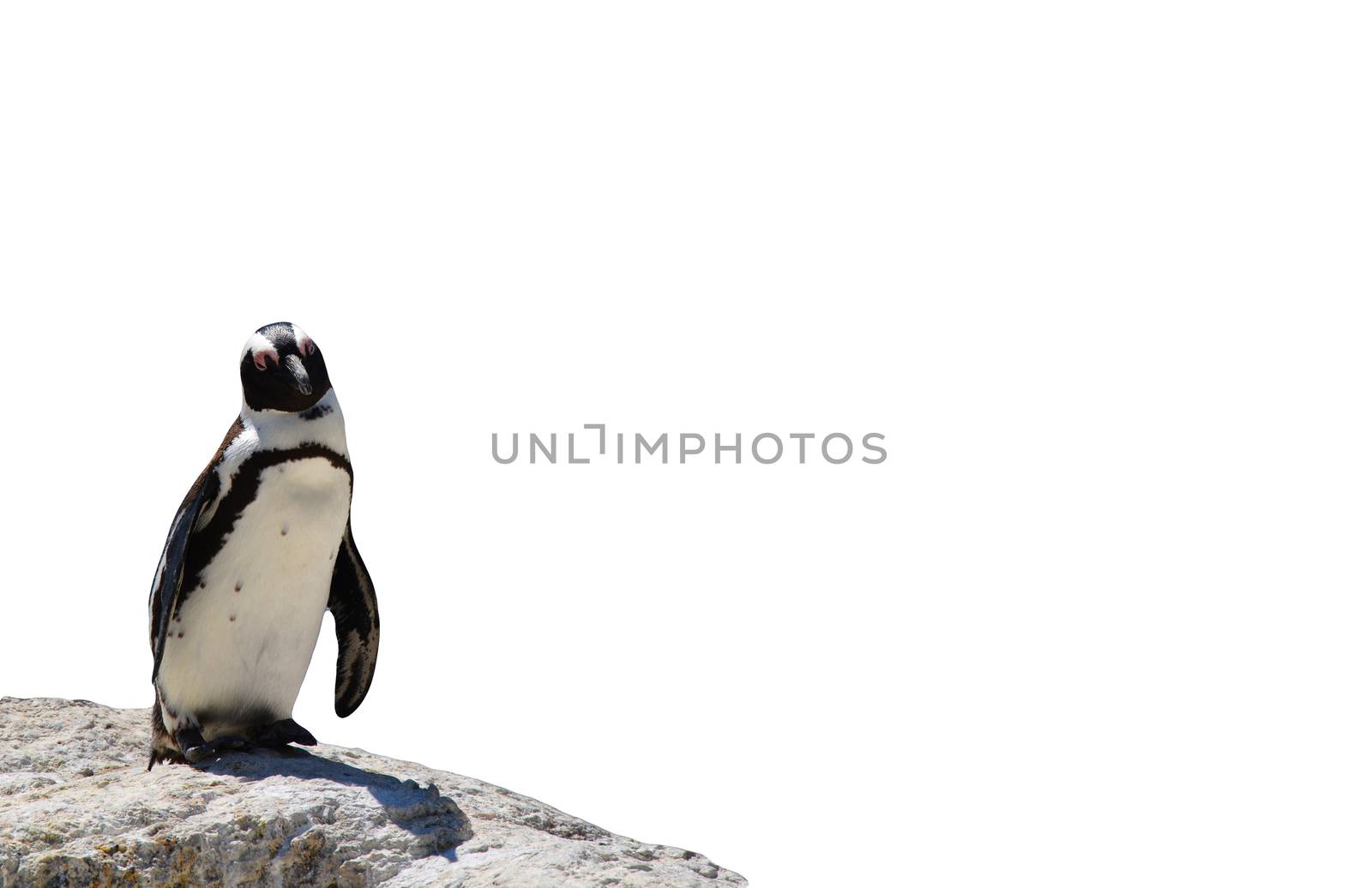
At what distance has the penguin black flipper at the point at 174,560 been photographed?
500cm

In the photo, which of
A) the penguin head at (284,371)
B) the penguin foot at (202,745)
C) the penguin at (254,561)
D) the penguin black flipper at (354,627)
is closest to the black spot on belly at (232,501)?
the penguin at (254,561)

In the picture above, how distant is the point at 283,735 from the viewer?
5191 mm

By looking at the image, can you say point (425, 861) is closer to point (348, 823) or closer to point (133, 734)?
point (348, 823)

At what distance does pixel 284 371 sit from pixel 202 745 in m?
1.17

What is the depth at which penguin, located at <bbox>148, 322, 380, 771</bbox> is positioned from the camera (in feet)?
16.4

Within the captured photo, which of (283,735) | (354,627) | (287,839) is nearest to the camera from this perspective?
(287,839)

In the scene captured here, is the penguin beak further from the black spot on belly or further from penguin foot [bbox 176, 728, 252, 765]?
penguin foot [bbox 176, 728, 252, 765]

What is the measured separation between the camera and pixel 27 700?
609 cm

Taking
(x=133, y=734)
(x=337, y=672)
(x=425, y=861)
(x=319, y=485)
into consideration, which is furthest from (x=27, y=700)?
(x=425, y=861)

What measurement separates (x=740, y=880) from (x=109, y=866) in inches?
68.2

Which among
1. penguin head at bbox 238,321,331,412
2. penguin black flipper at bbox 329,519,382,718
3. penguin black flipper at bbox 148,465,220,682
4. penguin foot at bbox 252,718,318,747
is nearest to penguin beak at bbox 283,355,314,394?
penguin head at bbox 238,321,331,412

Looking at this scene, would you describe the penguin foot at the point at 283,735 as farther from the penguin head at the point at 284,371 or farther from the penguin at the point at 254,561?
the penguin head at the point at 284,371

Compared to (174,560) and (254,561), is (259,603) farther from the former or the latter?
(174,560)

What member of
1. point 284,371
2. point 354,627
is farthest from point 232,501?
point 354,627
